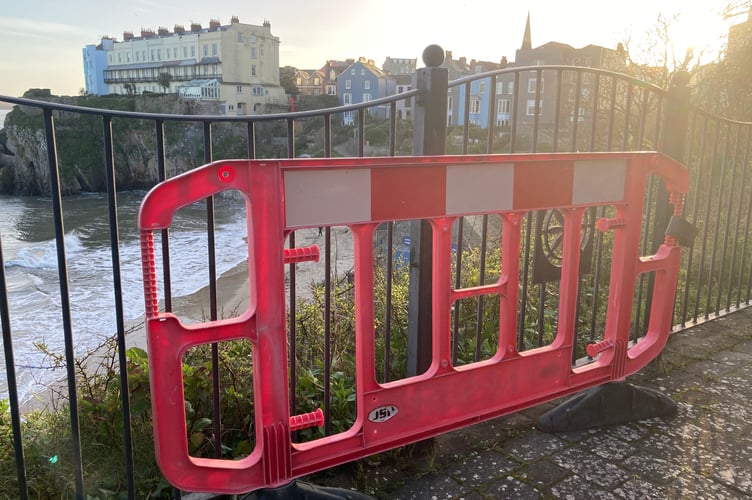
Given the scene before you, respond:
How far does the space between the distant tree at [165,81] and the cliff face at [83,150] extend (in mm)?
14629

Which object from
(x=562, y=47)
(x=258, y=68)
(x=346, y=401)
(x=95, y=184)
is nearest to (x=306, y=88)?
(x=258, y=68)

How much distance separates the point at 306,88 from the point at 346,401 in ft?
359

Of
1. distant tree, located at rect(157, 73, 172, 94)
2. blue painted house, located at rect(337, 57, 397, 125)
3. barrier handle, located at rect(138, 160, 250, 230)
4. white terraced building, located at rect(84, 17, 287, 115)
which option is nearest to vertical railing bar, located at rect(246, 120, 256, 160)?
barrier handle, located at rect(138, 160, 250, 230)

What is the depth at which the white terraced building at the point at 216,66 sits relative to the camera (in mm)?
89812

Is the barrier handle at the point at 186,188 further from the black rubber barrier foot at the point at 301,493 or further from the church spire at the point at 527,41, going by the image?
the church spire at the point at 527,41

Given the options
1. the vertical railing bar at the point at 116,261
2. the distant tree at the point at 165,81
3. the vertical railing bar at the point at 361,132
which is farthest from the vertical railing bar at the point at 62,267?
the distant tree at the point at 165,81

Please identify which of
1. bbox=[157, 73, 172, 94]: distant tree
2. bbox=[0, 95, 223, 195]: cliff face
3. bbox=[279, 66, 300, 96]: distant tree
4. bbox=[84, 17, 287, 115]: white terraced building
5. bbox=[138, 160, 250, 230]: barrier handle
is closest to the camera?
bbox=[138, 160, 250, 230]: barrier handle

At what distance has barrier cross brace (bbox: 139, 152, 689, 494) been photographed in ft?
6.04

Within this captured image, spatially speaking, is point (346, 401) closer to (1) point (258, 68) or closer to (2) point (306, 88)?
(1) point (258, 68)

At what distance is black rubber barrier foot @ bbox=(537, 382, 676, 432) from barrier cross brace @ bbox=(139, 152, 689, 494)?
0.13 meters

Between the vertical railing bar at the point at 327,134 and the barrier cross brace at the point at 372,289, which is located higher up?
the vertical railing bar at the point at 327,134

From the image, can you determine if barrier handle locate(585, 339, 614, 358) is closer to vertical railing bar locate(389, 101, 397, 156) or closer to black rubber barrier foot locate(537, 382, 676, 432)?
black rubber barrier foot locate(537, 382, 676, 432)

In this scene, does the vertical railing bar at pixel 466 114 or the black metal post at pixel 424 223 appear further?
the vertical railing bar at pixel 466 114

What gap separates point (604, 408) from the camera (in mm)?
3152
